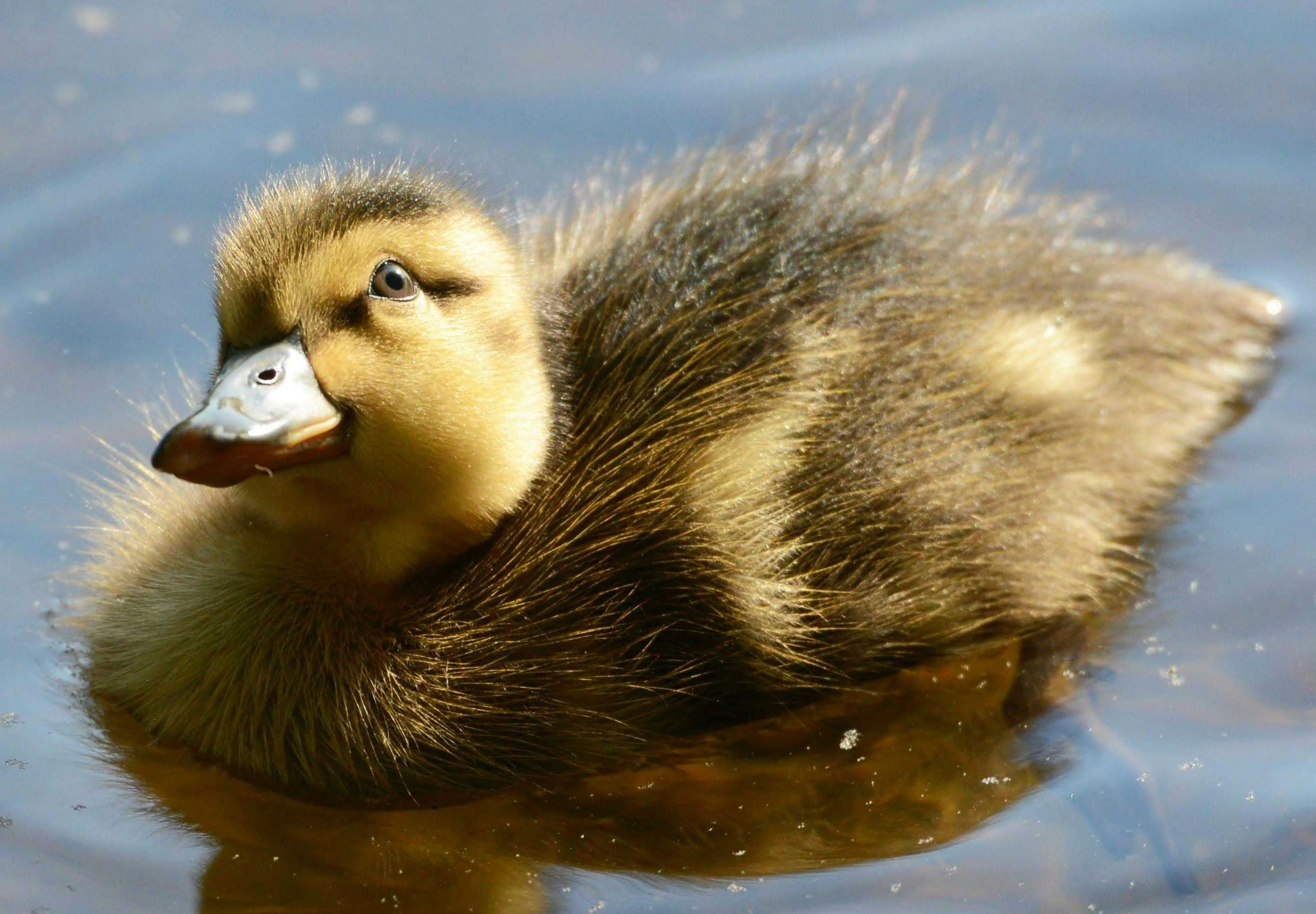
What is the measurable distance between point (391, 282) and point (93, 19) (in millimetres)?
2324

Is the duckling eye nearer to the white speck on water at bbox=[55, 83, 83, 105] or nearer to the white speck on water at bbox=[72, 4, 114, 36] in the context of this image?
the white speck on water at bbox=[55, 83, 83, 105]

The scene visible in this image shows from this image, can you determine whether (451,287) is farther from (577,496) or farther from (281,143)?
(281,143)

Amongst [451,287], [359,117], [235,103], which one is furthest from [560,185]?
[451,287]

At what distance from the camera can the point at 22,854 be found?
2.63m

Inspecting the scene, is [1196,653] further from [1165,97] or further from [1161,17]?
[1161,17]

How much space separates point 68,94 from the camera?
435 cm

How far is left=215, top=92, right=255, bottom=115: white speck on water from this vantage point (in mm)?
4289

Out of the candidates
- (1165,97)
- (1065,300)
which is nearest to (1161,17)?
(1165,97)

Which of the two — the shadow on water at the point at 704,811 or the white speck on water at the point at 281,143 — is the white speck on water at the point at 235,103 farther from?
the shadow on water at the point at 704,811

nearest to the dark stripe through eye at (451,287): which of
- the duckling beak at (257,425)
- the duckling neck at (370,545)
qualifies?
the duckling beak at (257,425)

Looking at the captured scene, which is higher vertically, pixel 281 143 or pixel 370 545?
pixel 281 143

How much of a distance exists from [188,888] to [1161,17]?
10.2ft

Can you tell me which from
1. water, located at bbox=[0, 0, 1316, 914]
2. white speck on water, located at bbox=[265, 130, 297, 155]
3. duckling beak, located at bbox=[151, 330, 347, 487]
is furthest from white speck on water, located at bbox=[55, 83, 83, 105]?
duckling beak, located at bbox=[151, 330, 347, 487]

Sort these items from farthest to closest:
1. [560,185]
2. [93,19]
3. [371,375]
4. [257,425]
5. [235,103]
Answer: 1. [93,19]
2. [235,103]
3. [560,185]
4. [371,375]
5. [257,425]
